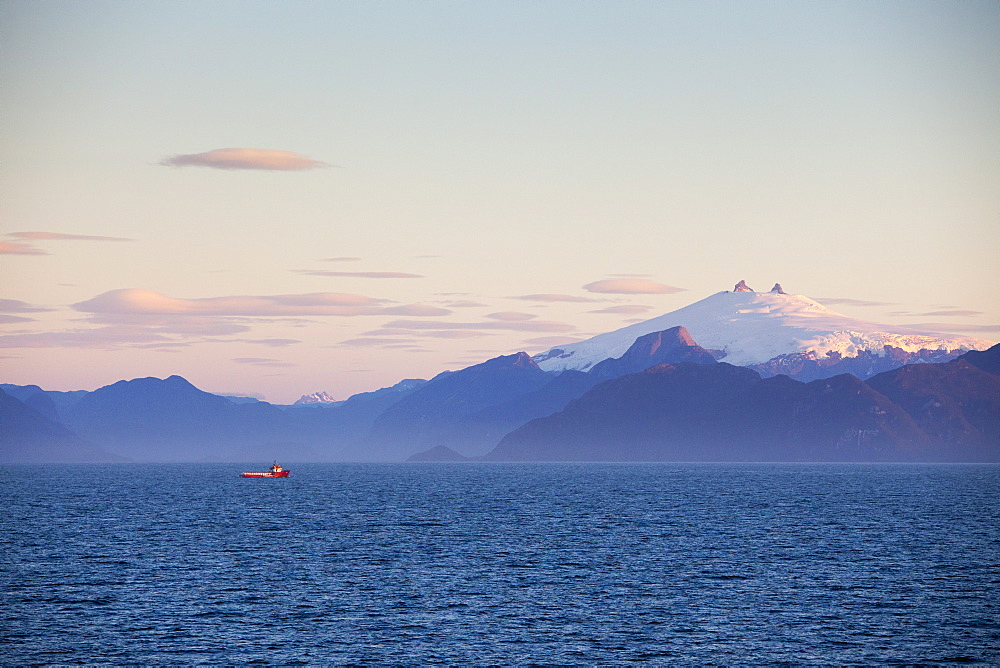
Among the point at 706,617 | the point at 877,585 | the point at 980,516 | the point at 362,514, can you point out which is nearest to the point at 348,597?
the point at 706,617

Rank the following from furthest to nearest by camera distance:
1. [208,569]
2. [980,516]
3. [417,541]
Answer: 1. [980,516]
2. [417,541]
3. [208,569]

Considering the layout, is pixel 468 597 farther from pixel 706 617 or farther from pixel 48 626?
pixel 48 626

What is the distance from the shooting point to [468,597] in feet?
270

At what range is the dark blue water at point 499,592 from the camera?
215 feet

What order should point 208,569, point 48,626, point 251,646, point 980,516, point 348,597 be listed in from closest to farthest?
point 251,646 < point 48,626 < point 348,597 < point 208,569 < point 980,516

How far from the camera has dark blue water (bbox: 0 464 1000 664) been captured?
65.4 meters

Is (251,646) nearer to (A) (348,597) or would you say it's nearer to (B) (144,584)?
(A) (348,597)

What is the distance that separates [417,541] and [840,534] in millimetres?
50247

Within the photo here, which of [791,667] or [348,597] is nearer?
[791,667]

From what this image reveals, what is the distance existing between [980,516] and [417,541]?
297 ft

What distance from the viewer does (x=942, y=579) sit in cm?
9119

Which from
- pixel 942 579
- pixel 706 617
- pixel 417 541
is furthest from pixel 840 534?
pixel 706 617

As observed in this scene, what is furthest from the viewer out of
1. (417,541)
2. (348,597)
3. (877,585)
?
(417,541)

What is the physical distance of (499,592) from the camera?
8456 cm
